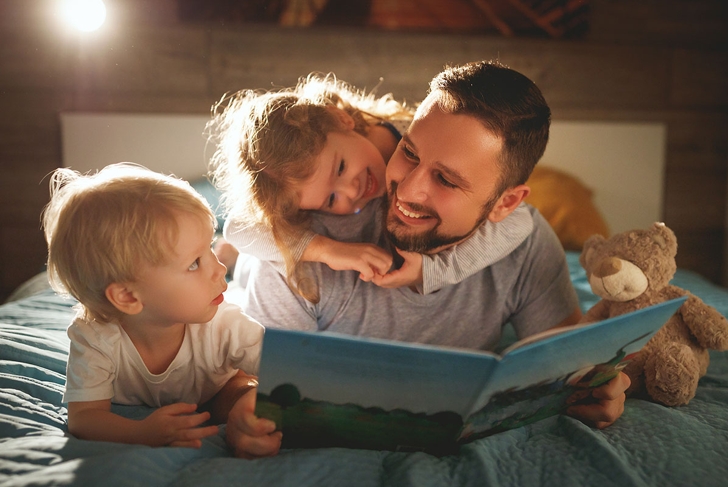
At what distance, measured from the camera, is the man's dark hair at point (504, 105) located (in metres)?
1.03

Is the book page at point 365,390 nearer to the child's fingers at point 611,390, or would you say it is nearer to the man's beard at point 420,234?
the child's fingers at point 611,390

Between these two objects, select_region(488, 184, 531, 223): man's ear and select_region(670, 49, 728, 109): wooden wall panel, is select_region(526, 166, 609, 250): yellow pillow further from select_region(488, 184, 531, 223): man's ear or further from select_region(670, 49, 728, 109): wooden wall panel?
select_region(488, 184, 531, 223): man's ear

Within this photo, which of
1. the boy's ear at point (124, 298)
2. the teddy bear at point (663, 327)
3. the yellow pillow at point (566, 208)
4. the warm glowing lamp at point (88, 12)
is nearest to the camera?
the boy's ear at point (124, 298)

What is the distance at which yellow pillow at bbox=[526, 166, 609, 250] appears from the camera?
2.30 meters

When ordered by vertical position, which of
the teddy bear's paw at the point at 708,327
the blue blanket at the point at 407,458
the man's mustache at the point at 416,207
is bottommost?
the blue blanket at the point at 407,458

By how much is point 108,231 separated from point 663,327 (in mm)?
937

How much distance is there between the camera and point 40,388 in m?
0.97

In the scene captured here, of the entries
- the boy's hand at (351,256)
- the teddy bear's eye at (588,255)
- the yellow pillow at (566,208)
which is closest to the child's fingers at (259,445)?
the boy's hand at (351,256)

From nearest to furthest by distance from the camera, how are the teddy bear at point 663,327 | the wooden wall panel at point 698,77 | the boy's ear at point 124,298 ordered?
the boy's ear at point 124,298 → the teddy bear at point 663,327 → the wooden wall panel at point 698,77

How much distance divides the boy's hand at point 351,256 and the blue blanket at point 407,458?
34cm

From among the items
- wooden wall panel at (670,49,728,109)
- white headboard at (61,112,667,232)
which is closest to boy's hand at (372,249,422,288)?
white headboard at (61,112,667,232)

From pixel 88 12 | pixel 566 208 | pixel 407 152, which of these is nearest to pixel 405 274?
pixel 407 152

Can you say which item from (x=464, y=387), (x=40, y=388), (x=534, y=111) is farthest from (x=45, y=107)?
(x=464, y=387)

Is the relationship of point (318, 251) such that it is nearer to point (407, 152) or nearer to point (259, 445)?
point (407, 152)
